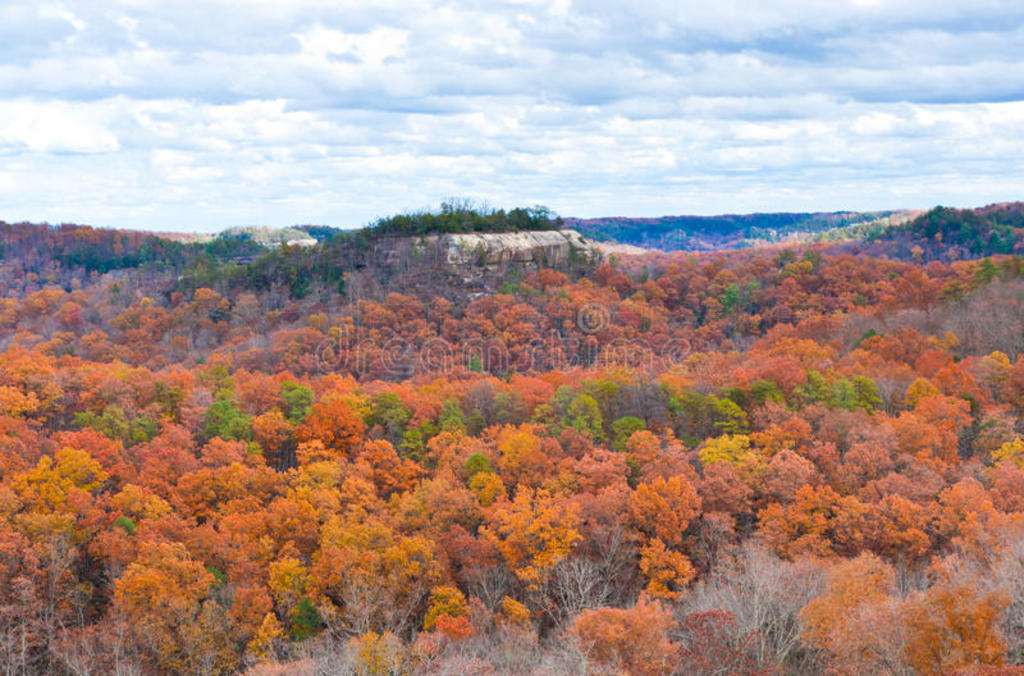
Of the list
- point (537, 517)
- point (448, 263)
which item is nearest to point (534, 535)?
point (537, 517)

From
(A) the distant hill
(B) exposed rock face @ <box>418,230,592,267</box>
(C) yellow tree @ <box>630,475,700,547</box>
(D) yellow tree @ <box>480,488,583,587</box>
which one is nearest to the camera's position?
(D) yellow tree @ <box>480,488,583,587</box>

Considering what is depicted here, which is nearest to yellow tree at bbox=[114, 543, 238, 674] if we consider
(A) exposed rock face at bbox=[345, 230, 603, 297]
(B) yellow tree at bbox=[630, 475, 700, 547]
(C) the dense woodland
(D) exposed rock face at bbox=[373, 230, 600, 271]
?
(C) the dense woodland

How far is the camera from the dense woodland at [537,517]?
90.4ft

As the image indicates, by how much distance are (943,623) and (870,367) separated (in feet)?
139

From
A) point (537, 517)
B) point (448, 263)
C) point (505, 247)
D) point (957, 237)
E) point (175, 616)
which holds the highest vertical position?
point (957, 237)

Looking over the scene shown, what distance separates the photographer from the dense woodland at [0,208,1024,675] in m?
27.5

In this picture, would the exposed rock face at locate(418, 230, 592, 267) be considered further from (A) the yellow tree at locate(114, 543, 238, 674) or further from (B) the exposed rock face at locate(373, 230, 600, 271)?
(A) the yellow tree at locate(114, 543, 238, 674)

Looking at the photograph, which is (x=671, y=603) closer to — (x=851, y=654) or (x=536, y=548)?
(x=536, y=548)

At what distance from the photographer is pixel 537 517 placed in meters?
39.2

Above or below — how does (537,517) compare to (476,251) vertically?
below

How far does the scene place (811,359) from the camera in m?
65.1

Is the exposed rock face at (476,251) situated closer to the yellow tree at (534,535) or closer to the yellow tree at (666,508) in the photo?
the yellow tree at (534,535)

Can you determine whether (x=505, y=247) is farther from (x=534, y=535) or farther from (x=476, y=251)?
(x=534, y=535)

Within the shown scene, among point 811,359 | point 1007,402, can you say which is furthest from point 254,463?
point 1007,402
